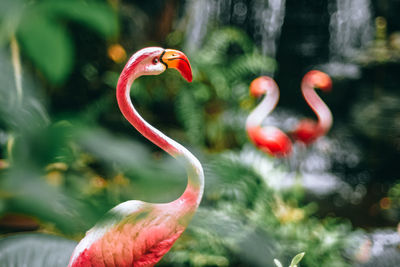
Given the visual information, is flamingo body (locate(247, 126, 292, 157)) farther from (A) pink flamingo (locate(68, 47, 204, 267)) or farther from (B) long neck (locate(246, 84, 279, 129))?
(A) pink flamingo (locate(68, 47, 204, 267))

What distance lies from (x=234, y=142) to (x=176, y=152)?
2.14 meters

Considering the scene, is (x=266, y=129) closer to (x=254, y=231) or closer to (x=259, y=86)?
(x=259, y=86)

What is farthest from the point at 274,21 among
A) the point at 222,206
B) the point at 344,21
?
the point at 222,206

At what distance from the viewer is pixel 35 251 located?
867 millimetres

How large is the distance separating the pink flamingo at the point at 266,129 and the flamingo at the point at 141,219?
4.60 ft

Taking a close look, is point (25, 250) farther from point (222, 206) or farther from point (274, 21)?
point (274, 21)

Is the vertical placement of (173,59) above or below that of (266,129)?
above

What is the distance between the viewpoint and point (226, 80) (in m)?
2.83

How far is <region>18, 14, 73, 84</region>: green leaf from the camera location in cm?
70

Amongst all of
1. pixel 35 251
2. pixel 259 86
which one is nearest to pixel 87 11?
pixel 35 251

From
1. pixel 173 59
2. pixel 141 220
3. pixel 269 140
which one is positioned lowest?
pixel 269 140

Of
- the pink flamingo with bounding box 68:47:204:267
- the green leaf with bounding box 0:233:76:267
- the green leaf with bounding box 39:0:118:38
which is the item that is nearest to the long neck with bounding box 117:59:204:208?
the pink flamingo with bounding box 68:47:204:267

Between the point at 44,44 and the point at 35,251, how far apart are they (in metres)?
0.48

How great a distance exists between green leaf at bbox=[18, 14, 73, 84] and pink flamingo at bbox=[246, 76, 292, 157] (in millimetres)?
1396
